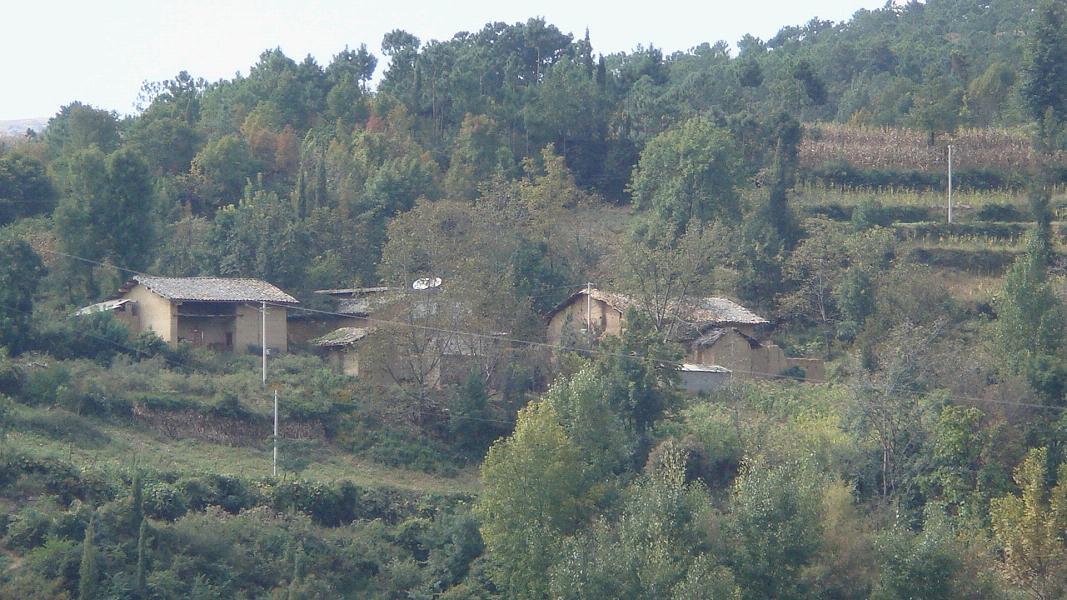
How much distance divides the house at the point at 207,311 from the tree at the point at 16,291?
7.78 ft

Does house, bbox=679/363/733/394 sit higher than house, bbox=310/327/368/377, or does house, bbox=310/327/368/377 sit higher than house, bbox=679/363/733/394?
house, bbox=310/327/368/377

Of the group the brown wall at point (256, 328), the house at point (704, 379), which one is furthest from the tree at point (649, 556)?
the brown wall at point (256, 328)

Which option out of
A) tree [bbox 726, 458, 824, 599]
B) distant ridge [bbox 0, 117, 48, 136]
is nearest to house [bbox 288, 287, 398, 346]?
tree [bbox 726, 458, 824, 599]

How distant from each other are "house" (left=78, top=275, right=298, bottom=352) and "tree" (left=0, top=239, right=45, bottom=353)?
2.37m

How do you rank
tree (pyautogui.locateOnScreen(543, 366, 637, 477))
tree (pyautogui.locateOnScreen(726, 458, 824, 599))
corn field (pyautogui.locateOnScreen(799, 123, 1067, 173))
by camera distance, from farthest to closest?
corn field (pyautogui.locateOnScreen(799, 123, 1067, 173)) < tree (pyautogui.locateOnScreen(543, 366, 637, 477)) < tree (pyautogui.locateOnScreen(726, 458, 824, 599))

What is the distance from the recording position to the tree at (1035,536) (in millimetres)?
24359

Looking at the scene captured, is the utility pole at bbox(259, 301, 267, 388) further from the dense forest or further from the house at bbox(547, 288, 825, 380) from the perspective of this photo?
the house at bbox(547, 288, 825, 380)

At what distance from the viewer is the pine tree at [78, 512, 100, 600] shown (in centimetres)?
2295

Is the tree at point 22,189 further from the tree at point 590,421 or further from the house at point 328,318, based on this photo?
the tree at point 590,421

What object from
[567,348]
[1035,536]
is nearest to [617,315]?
[567,348]

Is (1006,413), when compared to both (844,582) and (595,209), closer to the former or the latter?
(844,582)

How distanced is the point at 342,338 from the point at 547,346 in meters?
5.86

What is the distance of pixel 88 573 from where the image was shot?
23.1 metres

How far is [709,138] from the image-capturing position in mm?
43000
